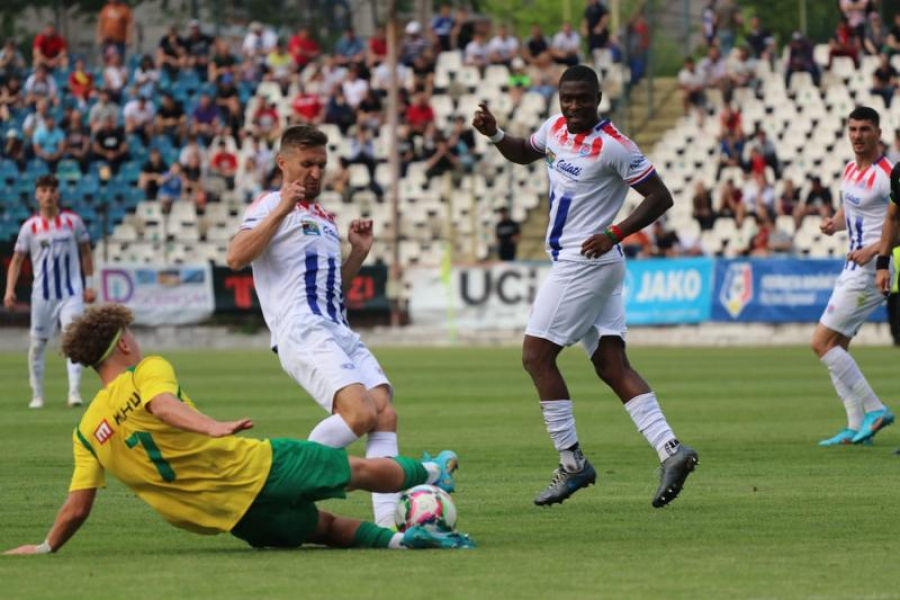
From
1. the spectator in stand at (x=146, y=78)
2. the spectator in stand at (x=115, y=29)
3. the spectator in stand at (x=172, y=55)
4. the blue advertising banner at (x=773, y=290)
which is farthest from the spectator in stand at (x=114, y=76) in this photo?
the blue advertising banner at (x=773, y=290)

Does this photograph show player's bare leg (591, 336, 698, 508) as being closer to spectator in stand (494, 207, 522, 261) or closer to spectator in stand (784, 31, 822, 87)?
spectator in stand (494, 207, 522, 261)

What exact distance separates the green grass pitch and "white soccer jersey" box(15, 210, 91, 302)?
1385mm

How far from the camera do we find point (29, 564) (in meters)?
7.40

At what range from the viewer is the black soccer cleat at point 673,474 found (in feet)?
30.5

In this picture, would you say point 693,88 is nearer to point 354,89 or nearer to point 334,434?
point 354,89

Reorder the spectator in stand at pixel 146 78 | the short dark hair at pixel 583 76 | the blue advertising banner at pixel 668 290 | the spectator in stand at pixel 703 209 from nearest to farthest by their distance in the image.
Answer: the short dark hair at pixel 583 76 < the blue advertising banner at pixel 668 290 < the spectator in stand at pixel 703 209 < the spectator in stand at pixel 146 78

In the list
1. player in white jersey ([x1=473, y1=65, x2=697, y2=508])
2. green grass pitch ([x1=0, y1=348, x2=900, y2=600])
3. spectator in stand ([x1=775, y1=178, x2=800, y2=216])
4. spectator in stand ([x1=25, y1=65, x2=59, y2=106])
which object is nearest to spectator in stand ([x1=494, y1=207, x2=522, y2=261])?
spectator in stand ([x1=775, y1=178, x2=800, y2=216])

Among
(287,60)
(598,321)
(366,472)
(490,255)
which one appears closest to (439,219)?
(490,255)

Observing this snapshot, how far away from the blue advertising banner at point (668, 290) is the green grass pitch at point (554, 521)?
12.3 meters

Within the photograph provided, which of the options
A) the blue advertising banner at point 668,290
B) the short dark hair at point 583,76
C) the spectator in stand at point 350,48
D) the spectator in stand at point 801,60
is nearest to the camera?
the short dark hair at point 583,76

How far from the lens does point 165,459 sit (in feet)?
24.1

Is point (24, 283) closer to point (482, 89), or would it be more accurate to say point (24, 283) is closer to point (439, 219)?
point (439, 219)

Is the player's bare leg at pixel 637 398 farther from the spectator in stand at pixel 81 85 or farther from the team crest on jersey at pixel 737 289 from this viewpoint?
the spectator in stand at pixel 81 85

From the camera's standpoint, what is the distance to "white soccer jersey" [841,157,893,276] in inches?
526
